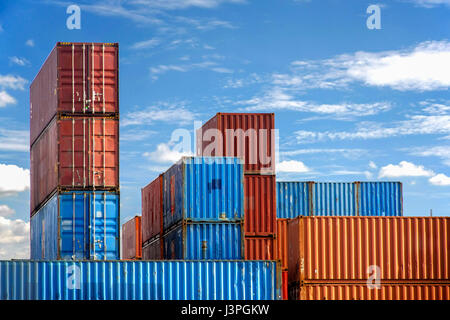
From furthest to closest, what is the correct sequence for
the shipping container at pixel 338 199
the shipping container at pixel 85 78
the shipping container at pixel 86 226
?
the shipping container at pixel 338 199
the shipping container at pixel 85 78
the shipping container at pixel 86 226

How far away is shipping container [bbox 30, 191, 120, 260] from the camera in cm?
3181

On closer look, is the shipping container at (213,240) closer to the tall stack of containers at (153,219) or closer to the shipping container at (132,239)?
the tall stack of containers at (153,219)

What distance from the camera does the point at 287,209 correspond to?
4431 centimetres

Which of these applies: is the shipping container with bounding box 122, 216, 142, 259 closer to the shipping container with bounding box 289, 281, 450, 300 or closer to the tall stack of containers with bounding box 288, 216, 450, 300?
the tall stack of containers with bounding box 288, 216, 450, 300

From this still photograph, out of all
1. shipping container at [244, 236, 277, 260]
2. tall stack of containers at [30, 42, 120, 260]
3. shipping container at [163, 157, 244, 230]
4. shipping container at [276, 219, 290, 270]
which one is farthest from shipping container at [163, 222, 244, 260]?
shipping container at [276, 219, 290, 270]

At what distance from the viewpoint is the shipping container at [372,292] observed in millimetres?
29828

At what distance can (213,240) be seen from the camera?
29.7 metres

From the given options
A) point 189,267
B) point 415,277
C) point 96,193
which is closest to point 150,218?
point 96,193

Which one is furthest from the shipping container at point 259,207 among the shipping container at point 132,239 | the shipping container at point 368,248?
the shipping container at point 132,239
